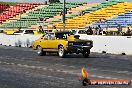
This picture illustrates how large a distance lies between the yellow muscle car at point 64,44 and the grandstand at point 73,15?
3667cm

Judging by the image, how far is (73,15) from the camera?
76.4m

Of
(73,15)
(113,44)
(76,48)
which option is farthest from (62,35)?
(73,15)

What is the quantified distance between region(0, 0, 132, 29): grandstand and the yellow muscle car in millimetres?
36671

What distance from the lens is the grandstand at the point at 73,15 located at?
6912 cm

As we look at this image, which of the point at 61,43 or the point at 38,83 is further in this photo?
the point at 61,43

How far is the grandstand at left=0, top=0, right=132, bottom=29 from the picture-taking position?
227ft

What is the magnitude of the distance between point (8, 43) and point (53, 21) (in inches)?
1220

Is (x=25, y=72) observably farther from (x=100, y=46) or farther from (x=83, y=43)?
(x=100, y=46)

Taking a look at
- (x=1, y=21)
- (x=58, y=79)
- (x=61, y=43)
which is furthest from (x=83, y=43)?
(x=1, y=21)

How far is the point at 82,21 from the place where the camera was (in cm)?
7162

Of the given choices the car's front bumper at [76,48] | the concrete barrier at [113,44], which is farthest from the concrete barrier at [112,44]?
the car's front bumper at [76,48]

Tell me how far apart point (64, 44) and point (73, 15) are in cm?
5053

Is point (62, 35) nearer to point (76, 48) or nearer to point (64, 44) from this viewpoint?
point (64, 44)

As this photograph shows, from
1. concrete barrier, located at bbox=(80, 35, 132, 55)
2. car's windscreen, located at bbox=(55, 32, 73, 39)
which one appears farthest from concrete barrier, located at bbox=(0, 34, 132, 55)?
car's windscreen, located at bbox=(55, 32, 73, 39)
